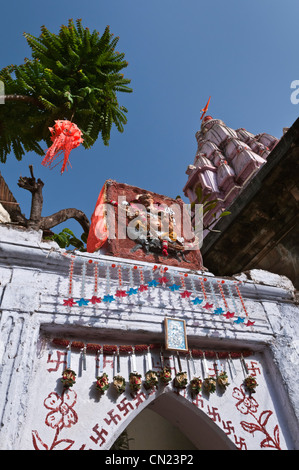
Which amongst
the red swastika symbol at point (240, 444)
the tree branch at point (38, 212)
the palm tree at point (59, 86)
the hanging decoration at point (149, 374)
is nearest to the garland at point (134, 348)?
the hanging decoration at point (149, 374)

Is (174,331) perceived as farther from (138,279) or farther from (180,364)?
(138,279)

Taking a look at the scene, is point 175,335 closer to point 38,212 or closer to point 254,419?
point 254,419

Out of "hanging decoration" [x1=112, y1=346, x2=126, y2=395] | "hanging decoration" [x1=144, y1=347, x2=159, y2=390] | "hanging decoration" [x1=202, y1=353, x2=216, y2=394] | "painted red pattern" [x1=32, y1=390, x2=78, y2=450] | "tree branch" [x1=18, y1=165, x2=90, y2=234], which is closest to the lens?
"painted red pattern" [x1=32, y1=390, x2=78, y2=450]

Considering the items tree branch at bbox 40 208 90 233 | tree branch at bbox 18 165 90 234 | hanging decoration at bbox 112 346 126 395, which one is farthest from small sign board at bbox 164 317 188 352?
tree branch at bbox 40 208 90 233

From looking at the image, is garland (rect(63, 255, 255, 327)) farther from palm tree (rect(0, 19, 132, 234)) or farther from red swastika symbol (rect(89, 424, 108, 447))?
palm tree (rect(0, 19, 132, 234))

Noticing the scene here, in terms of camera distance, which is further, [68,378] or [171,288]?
[171,288]

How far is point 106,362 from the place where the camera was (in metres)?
2.88

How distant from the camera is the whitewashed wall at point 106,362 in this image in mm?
2436

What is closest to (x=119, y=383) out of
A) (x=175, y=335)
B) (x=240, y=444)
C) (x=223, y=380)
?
(x=175, y=335)

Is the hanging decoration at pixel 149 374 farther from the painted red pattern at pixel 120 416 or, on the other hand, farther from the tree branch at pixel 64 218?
the tree branch at pixel 64 218

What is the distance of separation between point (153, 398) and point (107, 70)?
7253 mm

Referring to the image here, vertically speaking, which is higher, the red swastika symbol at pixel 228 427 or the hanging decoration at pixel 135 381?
the hanging decoration at pixel 135 381

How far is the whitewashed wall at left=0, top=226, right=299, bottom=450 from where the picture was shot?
244 cm

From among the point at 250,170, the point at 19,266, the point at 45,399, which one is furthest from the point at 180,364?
the point at 250,170
